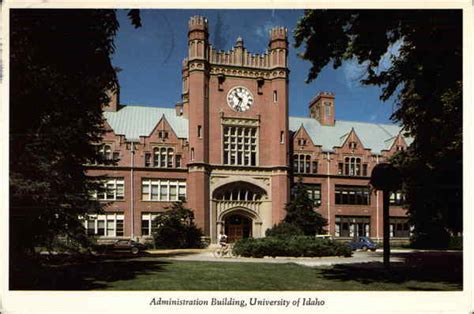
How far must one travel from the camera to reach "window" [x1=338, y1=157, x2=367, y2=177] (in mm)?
40781

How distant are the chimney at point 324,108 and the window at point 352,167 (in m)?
4.08

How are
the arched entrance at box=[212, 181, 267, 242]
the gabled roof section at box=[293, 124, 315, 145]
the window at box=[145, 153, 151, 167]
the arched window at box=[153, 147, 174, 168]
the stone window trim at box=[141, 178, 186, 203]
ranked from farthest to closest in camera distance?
the gabled roof section at box=[293, 124, 315, 145] < the arched window at box=[153, 147, 174, 168] < the window at box=[145, 153, 151, 167] < the stone window trim at box=[141, 178, 186, 203] < the arched entrance at box=[212, 181, 267, 242]

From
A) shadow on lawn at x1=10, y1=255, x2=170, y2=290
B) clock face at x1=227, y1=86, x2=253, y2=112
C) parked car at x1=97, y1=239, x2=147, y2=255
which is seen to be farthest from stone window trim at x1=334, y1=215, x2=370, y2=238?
shadow on lawn at x1=10, y1=255, x2=170, y2=290

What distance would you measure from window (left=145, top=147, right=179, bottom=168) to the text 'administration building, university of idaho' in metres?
0.08

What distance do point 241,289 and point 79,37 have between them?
8.33 metres

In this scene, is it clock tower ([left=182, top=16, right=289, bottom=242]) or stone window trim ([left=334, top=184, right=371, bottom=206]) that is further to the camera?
stone window trim ([left=334, top=184, right=371, bottom=206])

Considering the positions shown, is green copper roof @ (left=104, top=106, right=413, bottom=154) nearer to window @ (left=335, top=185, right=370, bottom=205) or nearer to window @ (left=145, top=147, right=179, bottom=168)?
window @ (left=145, top=147, right=179, bottom=168)

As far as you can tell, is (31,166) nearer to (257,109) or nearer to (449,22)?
(449,22)

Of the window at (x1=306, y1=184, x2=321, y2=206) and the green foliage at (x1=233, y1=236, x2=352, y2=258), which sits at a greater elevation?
the window at (x1=306, y1=184, x2=321, y2=206)

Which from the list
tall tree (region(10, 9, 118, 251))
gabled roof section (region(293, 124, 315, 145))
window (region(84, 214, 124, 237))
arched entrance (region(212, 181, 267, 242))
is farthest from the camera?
gabled roof section (region(293, 124, 315, 145))

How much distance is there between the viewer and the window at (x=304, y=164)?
40.3 metres

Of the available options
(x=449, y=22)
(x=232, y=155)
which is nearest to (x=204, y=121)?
(x=232, y=155)

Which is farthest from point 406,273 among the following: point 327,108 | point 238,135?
point 327,108

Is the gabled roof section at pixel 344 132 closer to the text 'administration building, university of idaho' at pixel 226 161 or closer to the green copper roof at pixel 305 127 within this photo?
the green copper roof at pixel 305 127
